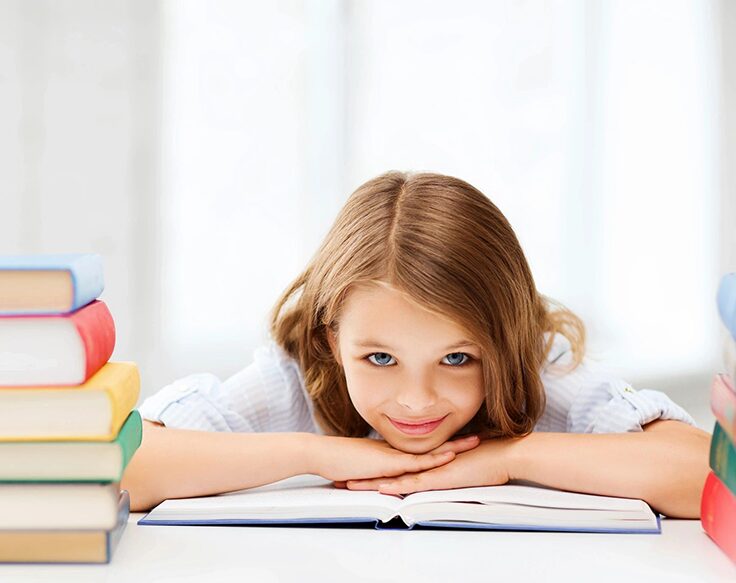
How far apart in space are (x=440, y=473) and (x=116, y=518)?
0.42 m

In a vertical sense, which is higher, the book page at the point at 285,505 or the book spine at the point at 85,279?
the book spine at the point at 85,279

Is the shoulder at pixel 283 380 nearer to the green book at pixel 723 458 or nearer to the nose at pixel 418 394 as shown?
the nose at pixel 418 394

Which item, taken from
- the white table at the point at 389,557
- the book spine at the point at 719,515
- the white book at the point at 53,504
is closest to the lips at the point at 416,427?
the white table at the point at 389,557

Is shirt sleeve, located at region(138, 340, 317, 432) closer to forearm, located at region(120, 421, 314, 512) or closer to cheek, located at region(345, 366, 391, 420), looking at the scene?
forearm, located at region(120, 421, 314, 512)

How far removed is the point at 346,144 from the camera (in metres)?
3.38

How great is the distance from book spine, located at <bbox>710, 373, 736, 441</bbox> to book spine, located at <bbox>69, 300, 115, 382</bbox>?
555 mm

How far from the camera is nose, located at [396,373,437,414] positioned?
118 cm

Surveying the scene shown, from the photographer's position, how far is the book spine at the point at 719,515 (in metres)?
0.88

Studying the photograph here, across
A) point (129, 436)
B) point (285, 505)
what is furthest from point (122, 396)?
point (285, 505)

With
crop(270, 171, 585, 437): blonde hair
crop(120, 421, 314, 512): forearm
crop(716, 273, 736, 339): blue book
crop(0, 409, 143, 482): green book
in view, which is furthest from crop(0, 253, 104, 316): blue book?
crop(716, 273, 736, 339): blue book

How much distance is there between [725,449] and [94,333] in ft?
1.90

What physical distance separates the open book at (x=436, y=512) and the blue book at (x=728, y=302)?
0.25 meters

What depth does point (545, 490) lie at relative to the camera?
3.73 ft

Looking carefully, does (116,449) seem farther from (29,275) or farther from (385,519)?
(385,519)
